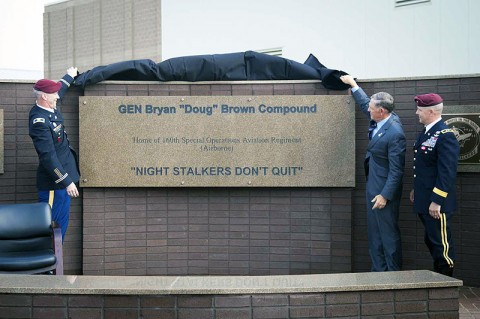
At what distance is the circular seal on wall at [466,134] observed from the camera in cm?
578

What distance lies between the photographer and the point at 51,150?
5664mm

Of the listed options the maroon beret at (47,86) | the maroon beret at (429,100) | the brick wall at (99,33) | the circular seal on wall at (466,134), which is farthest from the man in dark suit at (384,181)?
the brick wall at (99,33)


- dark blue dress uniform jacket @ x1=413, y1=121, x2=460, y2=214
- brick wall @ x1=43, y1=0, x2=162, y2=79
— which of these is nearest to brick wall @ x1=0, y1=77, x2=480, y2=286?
dark blue dress uniform jacket @ x1=413, y1=121, x2=460, y2=214

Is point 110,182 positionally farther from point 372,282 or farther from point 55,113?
point 372,282

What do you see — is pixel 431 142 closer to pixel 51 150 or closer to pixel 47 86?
pixel 51 150

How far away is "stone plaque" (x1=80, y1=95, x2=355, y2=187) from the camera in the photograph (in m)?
6.08

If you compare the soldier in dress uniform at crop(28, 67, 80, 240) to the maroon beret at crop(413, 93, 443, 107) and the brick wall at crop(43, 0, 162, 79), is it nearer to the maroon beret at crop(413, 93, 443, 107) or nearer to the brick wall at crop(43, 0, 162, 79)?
the maroon beret at crop(413, 93, 443, 107)

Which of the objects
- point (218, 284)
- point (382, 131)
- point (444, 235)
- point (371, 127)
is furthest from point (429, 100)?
point (218, 284)

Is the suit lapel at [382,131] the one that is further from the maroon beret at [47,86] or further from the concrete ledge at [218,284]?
the maroon beret at [47,86]

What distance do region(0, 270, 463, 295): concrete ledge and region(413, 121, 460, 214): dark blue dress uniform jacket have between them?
1.59 meters

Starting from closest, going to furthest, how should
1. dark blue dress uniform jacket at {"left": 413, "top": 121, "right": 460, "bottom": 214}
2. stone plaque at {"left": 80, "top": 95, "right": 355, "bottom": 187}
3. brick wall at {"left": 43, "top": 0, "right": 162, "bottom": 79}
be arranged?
dark blue dress uniform jacket at {"left": 413, "top": 121, "right": 460, "bottom": 214} < stone plaque at {"left": 80, "top": 95, "right": 355, "bottom": 187} < brick wall at {"left": 43, "top": 0, "right": 162, "bottom": 79}

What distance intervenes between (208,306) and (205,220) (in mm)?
3002

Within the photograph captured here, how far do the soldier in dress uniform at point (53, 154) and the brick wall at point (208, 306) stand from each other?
2.48 meters

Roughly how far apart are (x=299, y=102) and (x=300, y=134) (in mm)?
321
